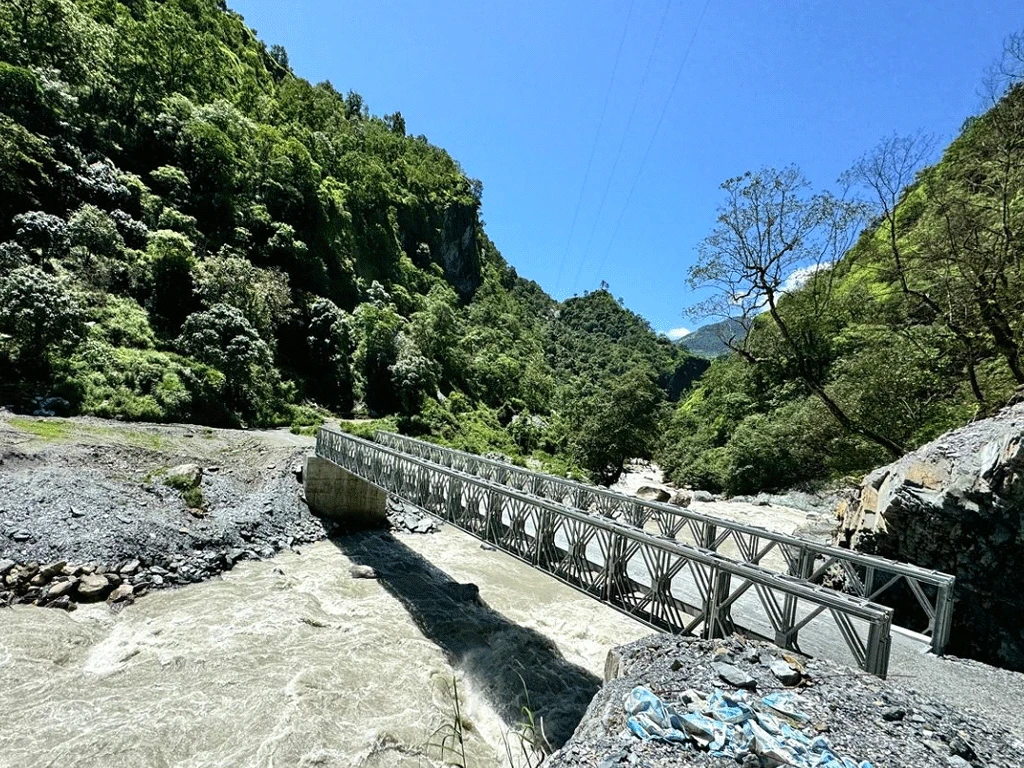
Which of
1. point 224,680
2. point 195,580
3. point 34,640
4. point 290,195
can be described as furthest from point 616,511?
point 290,195

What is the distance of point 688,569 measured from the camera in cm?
935

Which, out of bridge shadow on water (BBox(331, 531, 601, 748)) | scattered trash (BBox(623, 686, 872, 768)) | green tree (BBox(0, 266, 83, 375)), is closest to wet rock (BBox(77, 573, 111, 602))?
bridge shadow on water (BBox(331, 531, 601, 748))

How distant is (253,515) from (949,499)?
17.9 metres

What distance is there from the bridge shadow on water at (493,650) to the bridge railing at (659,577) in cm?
207

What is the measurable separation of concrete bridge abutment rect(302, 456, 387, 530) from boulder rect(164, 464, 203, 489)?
337 centimetres

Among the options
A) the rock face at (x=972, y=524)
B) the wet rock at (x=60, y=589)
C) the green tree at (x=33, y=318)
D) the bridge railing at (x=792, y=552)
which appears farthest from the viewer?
the green tree at (x=33, y=318)

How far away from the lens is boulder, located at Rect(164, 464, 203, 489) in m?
15.0

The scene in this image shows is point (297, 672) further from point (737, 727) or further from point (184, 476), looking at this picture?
point (184, 476)

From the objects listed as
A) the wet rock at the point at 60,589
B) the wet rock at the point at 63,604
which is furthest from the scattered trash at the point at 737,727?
the wet rock at the point at 60,589

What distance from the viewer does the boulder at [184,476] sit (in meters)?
15.0

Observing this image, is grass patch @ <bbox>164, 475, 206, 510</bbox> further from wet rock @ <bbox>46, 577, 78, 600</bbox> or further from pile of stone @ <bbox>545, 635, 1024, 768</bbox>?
pile of stone @ <bbox>545, 635, 1024, 768</bbox>

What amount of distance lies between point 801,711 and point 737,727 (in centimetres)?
75

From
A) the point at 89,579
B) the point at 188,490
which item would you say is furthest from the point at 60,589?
the point at 188,490

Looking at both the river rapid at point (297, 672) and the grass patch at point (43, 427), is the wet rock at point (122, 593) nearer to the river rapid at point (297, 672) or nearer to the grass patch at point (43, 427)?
the river rapid at point (297, 672)
